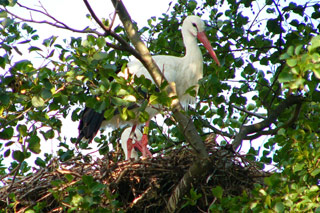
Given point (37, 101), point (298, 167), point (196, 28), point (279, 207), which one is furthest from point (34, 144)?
point (196, 28)

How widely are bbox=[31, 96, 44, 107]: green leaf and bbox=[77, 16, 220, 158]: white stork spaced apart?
2206 mm

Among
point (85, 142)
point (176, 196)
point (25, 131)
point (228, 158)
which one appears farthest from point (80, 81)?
point (85, 142)

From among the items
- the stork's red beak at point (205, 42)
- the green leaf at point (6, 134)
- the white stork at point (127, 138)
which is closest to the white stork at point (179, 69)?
the stork's red beak at point (205, 42)

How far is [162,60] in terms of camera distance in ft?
17.7

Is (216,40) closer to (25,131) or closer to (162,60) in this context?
(162,60)

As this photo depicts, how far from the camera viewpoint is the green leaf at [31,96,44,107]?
3020 millimetres

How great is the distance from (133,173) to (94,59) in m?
1.26

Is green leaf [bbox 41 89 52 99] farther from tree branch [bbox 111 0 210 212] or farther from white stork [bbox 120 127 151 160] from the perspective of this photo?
white stork [bbox 120 127 151 160]

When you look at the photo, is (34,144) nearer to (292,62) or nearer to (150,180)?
(150,180)

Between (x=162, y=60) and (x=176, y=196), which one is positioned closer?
(x=176, y=196)

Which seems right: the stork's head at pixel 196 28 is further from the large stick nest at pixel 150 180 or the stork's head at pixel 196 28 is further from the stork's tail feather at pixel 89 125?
the large stick nest at pixel 150 180

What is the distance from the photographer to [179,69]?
18.1ft

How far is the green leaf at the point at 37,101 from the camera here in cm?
302

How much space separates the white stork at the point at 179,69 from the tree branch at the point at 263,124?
95cm
